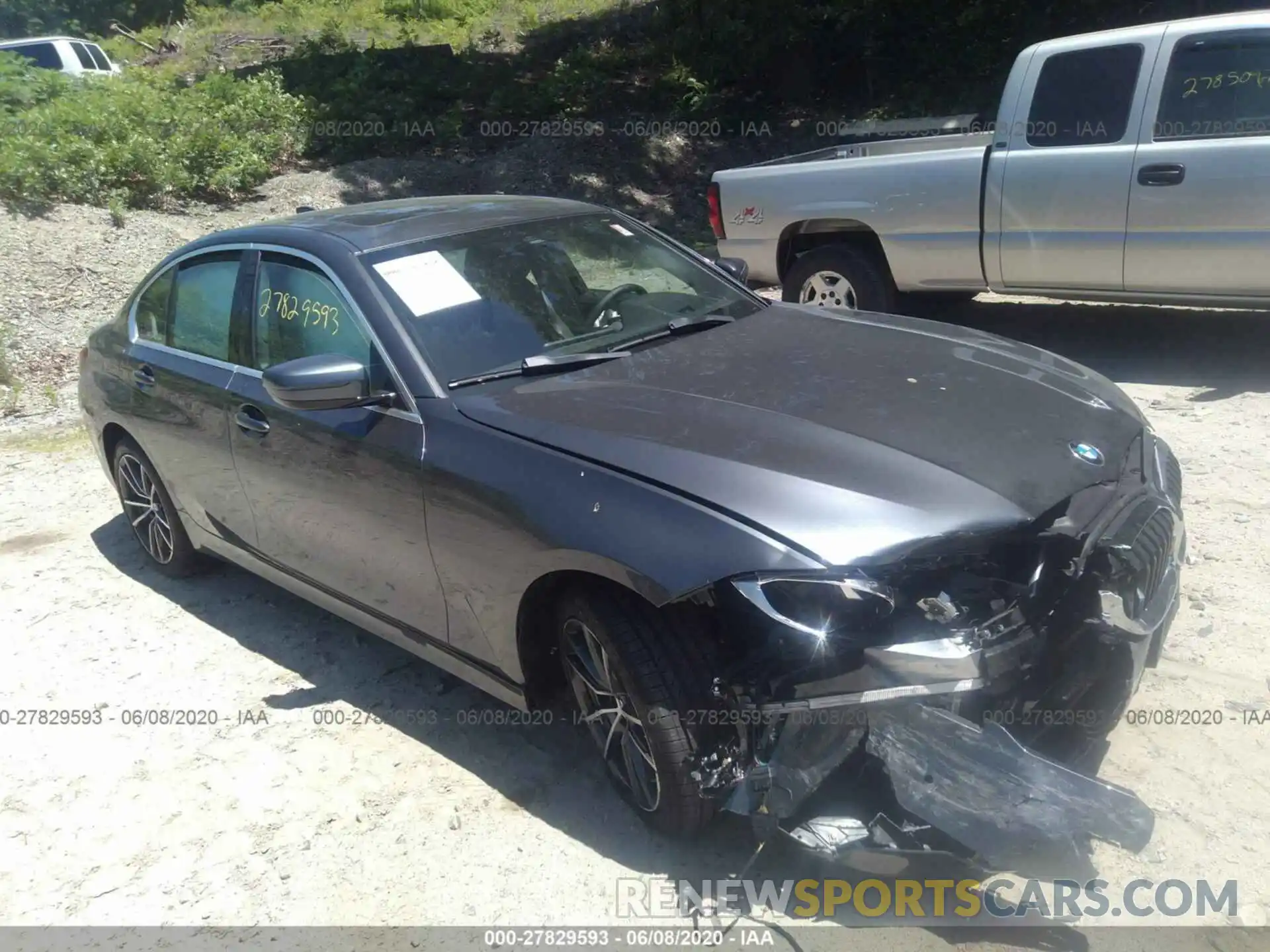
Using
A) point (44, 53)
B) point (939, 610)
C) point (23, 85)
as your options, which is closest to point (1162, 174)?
point (939, 610)

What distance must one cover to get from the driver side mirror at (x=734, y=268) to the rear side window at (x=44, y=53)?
1907cm

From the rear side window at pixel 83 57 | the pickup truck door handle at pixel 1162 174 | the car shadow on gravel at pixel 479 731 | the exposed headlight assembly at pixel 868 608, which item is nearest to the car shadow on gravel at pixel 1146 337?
the pickup truck door handle at pixel 1162 174

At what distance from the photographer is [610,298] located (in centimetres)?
428

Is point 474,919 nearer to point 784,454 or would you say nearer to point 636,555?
point 636,555

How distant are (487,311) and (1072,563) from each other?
210 centimetres

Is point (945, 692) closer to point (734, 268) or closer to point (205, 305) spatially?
point (734, 268)

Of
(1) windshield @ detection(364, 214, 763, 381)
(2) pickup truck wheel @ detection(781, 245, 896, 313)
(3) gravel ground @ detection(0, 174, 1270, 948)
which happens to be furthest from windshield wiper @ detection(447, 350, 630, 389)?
(2) pickup truck wheel @ detection(781, 245, 896, 313)

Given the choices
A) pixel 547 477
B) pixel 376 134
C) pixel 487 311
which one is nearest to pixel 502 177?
pixel 376 134

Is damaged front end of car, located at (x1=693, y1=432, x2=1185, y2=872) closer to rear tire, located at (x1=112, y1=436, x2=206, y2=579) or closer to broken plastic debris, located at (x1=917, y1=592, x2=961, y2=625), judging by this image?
broken plastic debris, located at (x1=917, y1=592, x2=961, y2=625)

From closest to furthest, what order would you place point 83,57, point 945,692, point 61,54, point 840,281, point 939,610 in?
1. point 945,692
2. point 939,610
3. point 840,281
4. point 61,54
5. point 83,57

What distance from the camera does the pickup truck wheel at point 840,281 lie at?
7668 mm

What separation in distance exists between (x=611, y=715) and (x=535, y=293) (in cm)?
161

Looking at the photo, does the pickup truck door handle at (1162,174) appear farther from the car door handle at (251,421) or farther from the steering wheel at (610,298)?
the car door handle at (251,421)

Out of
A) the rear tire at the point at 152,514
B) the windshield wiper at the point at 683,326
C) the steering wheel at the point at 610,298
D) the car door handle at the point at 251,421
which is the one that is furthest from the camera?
the rear tire at the point at 152,514
